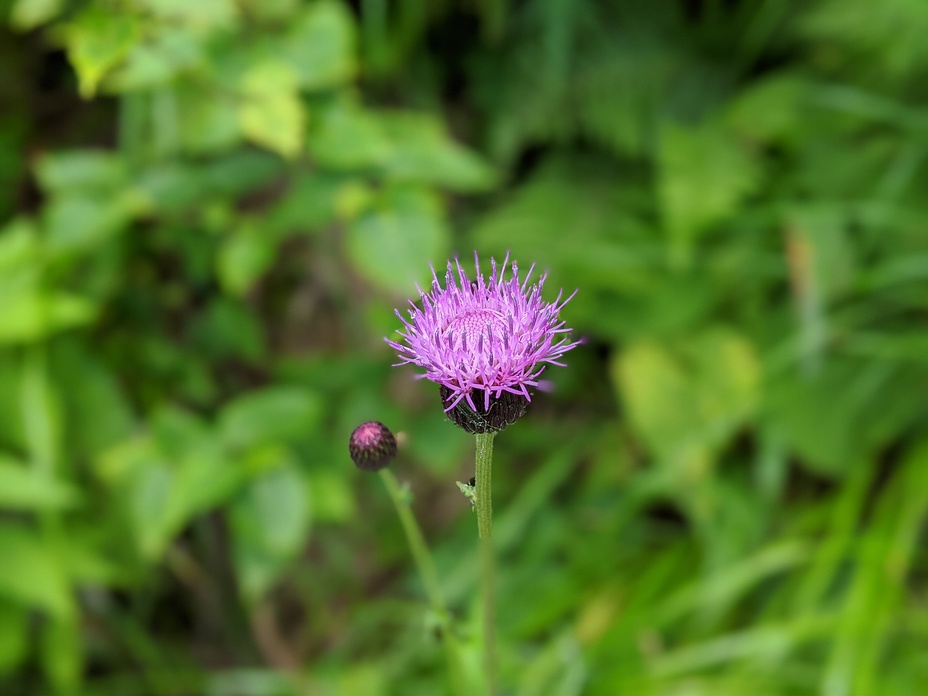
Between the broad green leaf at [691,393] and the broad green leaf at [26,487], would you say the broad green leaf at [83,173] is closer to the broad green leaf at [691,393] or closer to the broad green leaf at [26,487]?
the broad green leaf at [26,487]

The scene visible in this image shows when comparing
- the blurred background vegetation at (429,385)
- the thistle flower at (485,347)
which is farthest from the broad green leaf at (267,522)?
the thistle flower at (485,347)

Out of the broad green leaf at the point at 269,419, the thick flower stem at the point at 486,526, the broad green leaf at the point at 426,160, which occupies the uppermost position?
the broad green leaf at the point at 426,160

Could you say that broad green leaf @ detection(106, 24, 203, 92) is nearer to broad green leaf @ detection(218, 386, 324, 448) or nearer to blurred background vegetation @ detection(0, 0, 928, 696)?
blurred background vegetation @ detection(0, 0, 928, 696)

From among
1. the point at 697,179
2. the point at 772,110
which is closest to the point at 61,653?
the point at 697,179

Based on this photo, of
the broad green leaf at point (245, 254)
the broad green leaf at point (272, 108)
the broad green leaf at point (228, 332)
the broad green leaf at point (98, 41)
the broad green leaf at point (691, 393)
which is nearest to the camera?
the broad green leaf at point (98, 41)

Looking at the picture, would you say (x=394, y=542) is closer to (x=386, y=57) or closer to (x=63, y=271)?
(x=63, y=271)

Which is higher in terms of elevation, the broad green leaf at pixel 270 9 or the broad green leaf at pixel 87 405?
the broad green leaf at pixel 270 9

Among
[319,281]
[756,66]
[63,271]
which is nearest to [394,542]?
[319,281]
